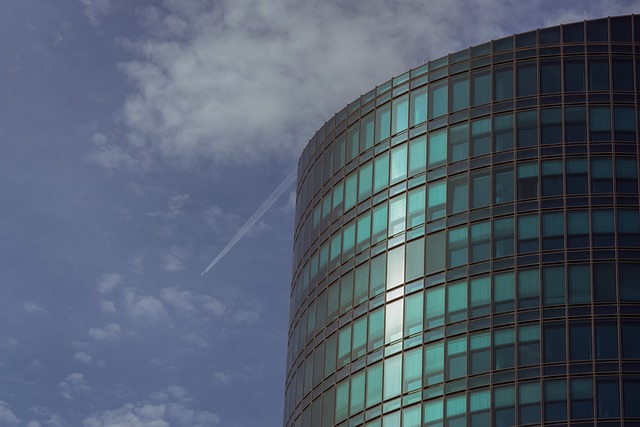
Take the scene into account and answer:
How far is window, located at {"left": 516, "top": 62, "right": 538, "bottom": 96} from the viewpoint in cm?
10900

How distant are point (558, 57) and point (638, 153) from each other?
8434 millimetres

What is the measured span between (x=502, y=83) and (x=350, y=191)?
43.4 ft

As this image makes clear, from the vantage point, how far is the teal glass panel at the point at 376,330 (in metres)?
108

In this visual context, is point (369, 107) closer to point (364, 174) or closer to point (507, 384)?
point (364, 174)

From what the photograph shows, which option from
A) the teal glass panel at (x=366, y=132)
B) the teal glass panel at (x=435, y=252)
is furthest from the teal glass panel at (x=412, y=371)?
the teal glass panel at (x=366, y=132)

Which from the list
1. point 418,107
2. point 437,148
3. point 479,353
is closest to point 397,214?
point 437,148

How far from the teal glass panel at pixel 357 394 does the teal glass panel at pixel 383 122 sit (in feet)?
54.6

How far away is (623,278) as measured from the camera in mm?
101750

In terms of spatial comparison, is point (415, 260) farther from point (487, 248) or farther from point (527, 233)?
point (527, 233)

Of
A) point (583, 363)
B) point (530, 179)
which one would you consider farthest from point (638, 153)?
point (583, 363)

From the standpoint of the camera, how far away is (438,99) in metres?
112

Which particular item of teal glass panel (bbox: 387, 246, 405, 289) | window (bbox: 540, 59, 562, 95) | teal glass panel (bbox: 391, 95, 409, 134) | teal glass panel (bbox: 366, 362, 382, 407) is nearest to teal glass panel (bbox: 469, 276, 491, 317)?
teal glass panel (bbox: 387, 246, 405, 289)

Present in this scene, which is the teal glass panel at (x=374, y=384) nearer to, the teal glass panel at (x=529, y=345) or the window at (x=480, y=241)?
the window at (x=480, y=241)

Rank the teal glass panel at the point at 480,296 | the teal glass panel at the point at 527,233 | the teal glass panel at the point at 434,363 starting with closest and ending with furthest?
the teal glass panel at the point at 434,363
the teal glass panel at the point at 480,296
the teal glass panel at the point at 527,233
